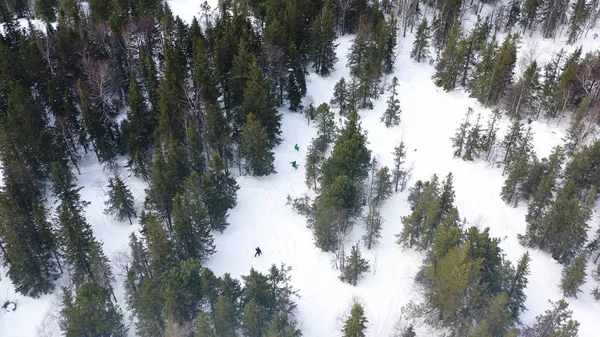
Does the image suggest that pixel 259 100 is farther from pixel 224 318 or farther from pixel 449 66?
pixel 449 66

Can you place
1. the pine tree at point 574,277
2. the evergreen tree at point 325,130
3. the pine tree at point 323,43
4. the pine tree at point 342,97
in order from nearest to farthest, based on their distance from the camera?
the pine tree at point 574,277 < the evergreen tree at point 325,130 < the pine tree at point 342,97 < the pine tree at point 323,43

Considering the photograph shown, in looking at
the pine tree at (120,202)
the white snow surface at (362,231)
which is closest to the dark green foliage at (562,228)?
the white snow surface at (362,231)

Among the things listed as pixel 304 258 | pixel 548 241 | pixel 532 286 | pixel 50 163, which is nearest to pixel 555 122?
pixel 548 241

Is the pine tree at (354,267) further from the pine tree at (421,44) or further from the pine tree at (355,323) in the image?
the pine tree at (421,44)

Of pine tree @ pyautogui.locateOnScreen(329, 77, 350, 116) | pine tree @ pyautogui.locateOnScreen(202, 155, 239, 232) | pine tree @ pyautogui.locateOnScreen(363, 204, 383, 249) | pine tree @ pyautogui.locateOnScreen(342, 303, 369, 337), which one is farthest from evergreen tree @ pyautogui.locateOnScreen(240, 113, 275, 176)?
pine tree @ pyautogui.locateOnScreen(342, 303, 369, 337)

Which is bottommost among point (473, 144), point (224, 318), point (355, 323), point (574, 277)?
point (224, 318)

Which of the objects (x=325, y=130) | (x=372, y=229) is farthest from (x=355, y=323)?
(x=325, y=130)
